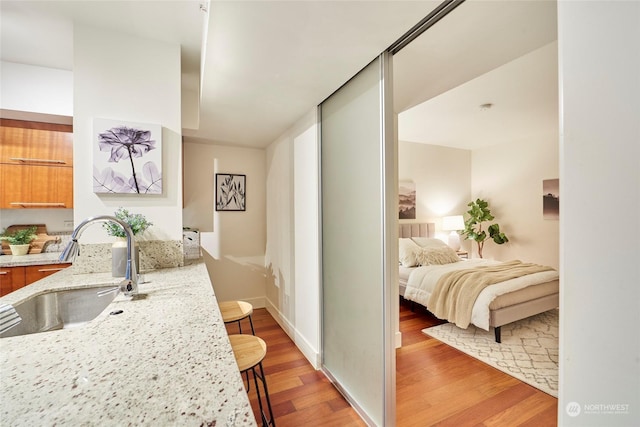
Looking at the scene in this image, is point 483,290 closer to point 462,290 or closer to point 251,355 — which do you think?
point 462,290

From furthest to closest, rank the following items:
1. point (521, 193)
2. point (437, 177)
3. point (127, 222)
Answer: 1. point (437, 177)
2. point (521, 193)
3. point (127, 222)

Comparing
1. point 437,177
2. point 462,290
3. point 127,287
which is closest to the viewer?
point 127,287

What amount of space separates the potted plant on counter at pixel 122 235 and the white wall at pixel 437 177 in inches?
159

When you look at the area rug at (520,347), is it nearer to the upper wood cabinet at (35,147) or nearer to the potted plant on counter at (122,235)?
the potted plant on counter at (122,235)

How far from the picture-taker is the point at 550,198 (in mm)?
4438

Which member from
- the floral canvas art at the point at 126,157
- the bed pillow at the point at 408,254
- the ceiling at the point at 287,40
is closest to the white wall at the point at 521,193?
the bed pillow at the point at 408,254

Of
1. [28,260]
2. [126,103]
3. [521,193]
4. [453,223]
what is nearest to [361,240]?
[126,103]

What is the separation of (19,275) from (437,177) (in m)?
5.78

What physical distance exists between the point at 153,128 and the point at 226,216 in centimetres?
172

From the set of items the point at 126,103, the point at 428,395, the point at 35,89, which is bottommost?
the point at 428,395

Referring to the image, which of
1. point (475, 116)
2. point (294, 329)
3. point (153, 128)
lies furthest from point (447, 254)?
point (153, 128)

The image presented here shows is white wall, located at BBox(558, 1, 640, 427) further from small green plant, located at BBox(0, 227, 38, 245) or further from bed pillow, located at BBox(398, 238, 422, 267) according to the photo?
small green plant, located at BBox(0, 227, 38, 245)

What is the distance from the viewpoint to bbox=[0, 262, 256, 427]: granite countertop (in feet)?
1.82

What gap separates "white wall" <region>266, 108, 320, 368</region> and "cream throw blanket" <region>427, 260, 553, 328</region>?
4.97 feet
